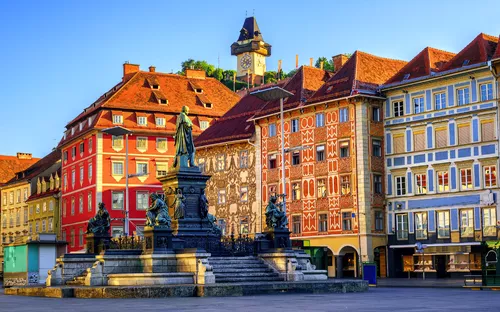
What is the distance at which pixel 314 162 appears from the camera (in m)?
66.0

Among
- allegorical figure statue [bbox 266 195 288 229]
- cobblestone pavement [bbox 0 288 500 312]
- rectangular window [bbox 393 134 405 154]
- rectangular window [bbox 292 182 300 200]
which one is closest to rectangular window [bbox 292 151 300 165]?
rectangular window [bbox 292 182 300 200]

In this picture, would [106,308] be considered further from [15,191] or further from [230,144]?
[15,191]

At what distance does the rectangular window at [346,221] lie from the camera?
206ft

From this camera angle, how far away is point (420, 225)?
61.0 meters

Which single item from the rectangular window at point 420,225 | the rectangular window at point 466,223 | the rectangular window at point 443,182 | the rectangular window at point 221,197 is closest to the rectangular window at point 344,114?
the rectangular window at point 443,182

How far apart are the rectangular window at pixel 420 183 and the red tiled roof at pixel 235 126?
15525 mm

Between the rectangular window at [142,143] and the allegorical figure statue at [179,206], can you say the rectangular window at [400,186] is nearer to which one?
the rectangular window at [142,143]

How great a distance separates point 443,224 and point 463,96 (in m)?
8.18

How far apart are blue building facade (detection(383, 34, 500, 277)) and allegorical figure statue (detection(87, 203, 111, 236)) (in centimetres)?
2236

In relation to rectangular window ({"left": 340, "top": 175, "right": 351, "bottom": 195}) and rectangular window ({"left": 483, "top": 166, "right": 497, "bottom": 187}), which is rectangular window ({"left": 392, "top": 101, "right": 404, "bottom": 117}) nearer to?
rectangular window ({"left": 340, "top": 175, "right": 351, "bottom": 195})

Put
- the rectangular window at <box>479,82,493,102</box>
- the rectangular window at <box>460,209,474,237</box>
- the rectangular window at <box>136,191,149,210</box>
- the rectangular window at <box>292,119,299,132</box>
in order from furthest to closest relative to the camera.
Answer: the rectangular window at <box>136,191,149,210</box> → the rectangular window at <box>292,119,299,132</box> → the rectangular window at <box>460,209,474,237</box> → the rectangular window at <box>479,82,493,102</box>

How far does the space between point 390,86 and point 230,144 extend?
626 inches

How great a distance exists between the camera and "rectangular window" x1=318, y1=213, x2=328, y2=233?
64787 mm

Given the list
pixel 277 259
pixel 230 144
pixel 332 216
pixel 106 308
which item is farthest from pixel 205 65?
pixel 106 308
